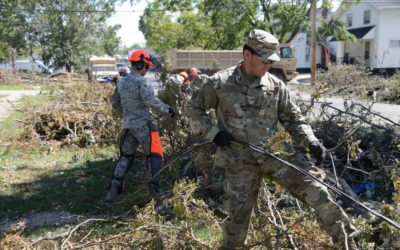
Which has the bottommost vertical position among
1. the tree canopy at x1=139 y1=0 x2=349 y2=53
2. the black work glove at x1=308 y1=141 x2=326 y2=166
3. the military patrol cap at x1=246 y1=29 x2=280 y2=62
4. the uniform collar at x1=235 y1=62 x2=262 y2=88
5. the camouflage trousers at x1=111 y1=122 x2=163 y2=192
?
the camouflage trousers at x1=111 y1=122 x2=163 y2=192

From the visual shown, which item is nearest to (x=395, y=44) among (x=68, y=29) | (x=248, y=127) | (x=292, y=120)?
(x=68, y=29)

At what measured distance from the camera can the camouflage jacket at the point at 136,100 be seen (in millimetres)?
5293

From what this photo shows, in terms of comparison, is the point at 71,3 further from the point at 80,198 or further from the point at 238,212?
the point at 238,212

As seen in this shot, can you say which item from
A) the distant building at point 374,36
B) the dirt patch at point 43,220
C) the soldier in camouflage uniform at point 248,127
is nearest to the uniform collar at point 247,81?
the soldier in camouflage uniform at point 248,127

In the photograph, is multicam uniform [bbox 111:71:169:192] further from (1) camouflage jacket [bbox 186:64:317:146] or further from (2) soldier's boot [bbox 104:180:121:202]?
(1) camouflage jacket [bbox 186:64:317:146]

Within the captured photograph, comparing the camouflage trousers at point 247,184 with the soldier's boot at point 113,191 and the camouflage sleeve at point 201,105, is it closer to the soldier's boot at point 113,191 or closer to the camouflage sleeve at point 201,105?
the camouflage sleeve at point 201,105

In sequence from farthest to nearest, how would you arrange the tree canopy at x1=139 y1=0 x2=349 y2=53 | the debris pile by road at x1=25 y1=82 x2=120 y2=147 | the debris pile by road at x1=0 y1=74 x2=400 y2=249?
1. the tree canopy at x1=139 y1=0 x2=349 y2=53
2. the debris pile by road at x1=25 y1=82 x2=120 y2=147
3. the debris pile by road at x1=0 y1=74 x2=400 y2=249

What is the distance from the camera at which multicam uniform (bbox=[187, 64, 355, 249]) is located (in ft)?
11.1

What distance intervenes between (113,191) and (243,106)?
105 inches

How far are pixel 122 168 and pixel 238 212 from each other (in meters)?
2.41

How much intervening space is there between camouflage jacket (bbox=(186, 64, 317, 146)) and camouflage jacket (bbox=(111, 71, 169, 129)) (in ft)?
6.13

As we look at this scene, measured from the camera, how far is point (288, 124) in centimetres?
357

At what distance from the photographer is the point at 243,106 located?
3.38 metres

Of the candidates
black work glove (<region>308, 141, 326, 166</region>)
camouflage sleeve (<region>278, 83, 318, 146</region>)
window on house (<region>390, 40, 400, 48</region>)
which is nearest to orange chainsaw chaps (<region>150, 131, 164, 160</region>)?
camouflage sleeve (<region>278, 83, 318, 146</region>)
